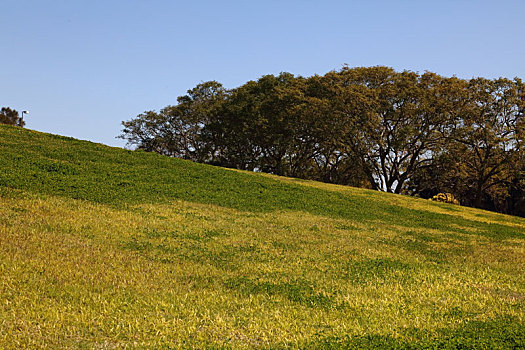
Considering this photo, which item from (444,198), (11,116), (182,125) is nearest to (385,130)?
(444,198)

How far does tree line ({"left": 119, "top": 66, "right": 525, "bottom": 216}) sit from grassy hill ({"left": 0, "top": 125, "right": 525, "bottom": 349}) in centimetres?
2162

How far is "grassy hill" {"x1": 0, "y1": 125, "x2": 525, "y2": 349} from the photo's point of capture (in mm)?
6352

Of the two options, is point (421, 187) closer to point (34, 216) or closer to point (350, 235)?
point (350, 235)

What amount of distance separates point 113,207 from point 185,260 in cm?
619

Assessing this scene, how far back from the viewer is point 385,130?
42000mm

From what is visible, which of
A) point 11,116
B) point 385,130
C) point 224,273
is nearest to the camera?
point 224,273

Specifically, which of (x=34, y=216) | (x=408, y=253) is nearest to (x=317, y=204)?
Answer: (x=408, y=253)

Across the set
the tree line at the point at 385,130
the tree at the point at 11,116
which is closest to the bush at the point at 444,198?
the tree line at the point at 385,130

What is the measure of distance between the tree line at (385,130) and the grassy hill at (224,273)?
21.6m

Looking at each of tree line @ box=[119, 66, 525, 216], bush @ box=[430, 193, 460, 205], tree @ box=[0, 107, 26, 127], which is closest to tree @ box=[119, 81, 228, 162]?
tree line @ box=[119, 66, 525, 216]

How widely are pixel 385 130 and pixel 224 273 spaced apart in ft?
118

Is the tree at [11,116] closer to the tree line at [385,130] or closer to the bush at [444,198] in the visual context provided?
the tree line at [385,130]

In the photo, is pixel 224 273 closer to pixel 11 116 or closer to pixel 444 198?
pixel 444 198

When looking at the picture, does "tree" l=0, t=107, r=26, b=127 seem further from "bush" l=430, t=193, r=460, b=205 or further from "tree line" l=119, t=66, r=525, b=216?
"bush" l=430, t=193, r=460, b=205
